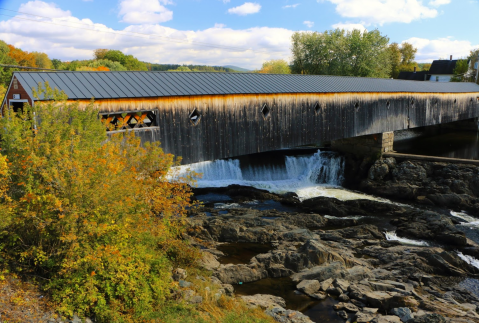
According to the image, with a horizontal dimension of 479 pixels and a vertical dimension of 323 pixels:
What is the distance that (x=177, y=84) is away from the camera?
1347 cm

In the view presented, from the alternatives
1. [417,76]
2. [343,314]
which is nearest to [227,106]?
[343,314]

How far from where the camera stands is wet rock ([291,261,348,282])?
10.0 metres

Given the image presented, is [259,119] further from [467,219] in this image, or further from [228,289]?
[467,219]

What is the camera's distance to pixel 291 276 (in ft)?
33.7

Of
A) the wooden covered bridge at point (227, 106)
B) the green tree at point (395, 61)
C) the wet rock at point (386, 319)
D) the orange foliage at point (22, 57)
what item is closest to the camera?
the wet rock at point (386, 319)

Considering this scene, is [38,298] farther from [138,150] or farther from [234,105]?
[234,105]

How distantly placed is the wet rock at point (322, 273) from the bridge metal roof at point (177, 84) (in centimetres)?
717

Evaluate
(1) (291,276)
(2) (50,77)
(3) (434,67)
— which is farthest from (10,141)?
(3) (434,67)

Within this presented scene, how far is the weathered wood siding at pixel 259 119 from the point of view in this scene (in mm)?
12758

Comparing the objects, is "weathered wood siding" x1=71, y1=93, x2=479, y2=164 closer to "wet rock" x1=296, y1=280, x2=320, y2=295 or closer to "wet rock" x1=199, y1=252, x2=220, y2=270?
"wet rock" x1=199, y1=252, x2=220, y2=270

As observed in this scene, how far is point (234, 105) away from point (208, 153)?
2216mm

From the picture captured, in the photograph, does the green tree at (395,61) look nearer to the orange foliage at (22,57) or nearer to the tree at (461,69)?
the tree at (461,69)

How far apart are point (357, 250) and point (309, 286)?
11.3 feet

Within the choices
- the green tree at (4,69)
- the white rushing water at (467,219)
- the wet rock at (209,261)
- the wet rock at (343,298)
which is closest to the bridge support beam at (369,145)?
the white rushing water at (467,219)
